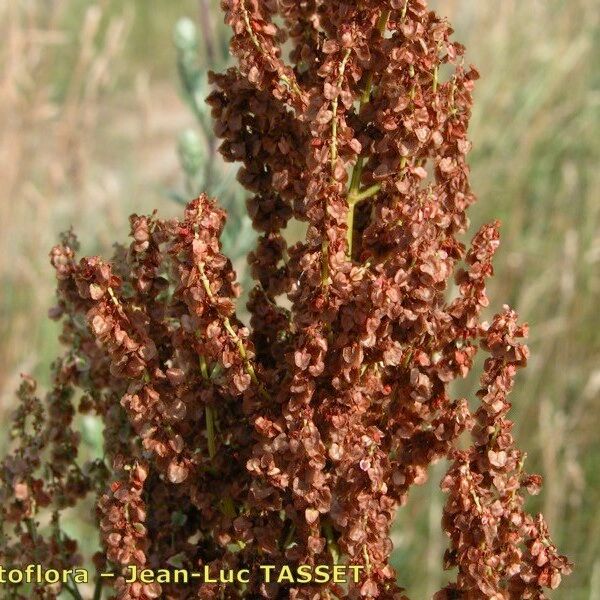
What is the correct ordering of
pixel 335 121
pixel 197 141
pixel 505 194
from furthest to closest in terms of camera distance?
pixel 505 194, pixel 197 141, pixel 335 121

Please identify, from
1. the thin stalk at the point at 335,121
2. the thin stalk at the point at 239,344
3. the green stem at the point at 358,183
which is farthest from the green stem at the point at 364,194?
the thin stalk at the point at 239,344

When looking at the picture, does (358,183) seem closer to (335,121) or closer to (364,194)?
(364,194)

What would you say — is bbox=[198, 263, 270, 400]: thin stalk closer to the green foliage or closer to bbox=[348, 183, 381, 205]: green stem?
bbox=[348, 183, 381, 205]: green stem

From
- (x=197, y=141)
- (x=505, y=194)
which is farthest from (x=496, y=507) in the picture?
(x=505, y=194)

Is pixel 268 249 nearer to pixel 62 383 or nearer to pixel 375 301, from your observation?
pixel 375 301

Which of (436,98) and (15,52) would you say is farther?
(15,52)

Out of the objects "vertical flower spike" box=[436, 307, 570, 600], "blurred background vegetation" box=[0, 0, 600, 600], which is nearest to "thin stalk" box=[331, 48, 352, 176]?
"vertical flower spike" box=[436, 307, 570, 600]

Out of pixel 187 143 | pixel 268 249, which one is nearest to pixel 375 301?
pixel 268 249

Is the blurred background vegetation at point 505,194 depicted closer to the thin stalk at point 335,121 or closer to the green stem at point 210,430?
the green stem at point 210,430
